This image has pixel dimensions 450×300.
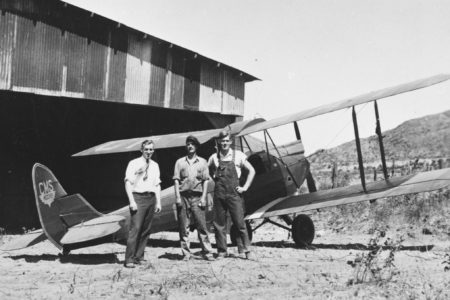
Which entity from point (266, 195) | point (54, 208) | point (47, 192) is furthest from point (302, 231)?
point (47, 192)

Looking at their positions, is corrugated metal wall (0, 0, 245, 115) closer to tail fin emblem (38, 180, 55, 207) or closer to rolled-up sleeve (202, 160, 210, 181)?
tail fin emblem (38, 180, 55, 207)

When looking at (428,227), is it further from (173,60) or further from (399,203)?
(173,60)

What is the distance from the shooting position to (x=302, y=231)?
947cm

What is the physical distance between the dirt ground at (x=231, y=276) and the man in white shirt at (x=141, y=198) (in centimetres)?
33

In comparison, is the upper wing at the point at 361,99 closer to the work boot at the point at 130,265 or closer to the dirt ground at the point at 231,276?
the dirt ground at the point at 231,276

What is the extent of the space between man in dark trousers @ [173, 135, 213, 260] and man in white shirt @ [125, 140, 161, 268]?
0.41 m

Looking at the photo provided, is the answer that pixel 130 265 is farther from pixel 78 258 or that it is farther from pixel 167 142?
pixel 167 142

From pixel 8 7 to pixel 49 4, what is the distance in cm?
110

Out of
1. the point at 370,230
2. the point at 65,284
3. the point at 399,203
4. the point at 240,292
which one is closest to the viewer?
the point at 240,292

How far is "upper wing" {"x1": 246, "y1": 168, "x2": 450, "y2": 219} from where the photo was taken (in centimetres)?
873

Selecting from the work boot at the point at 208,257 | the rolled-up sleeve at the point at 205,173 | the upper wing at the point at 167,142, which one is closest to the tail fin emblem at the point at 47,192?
the rolled-up sleeve at the point at 205,173

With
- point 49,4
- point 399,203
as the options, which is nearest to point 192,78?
point 49,4

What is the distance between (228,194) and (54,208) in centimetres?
282

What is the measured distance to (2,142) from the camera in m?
15.0
